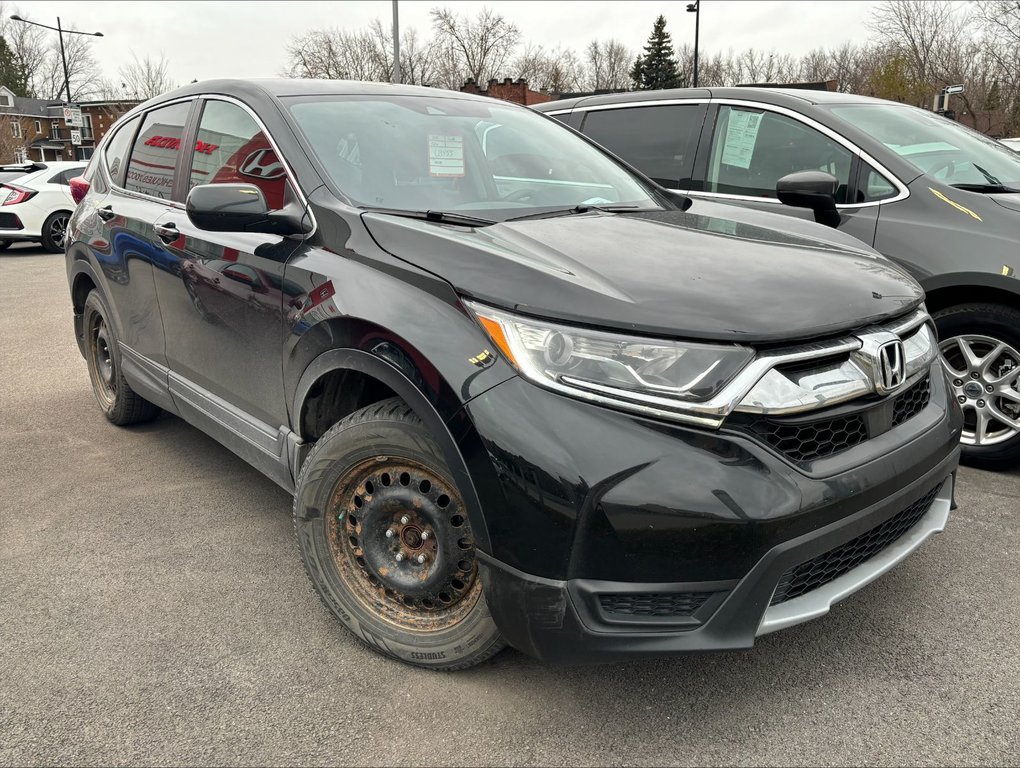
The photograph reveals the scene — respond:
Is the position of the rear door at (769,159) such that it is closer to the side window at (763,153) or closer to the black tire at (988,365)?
the side window at (763,153)

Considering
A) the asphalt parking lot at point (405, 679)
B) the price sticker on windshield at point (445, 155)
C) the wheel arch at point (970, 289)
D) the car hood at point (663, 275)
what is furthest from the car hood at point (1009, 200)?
the price sticker on windshield at point (445, 155)

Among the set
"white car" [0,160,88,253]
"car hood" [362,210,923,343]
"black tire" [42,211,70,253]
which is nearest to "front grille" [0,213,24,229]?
"white car" [0,160,88,253]

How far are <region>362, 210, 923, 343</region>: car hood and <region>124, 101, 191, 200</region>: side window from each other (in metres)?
1.61

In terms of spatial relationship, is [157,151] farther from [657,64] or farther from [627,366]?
[657,64]

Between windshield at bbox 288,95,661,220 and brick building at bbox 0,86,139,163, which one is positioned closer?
windshield at bbox 288,95,661,220

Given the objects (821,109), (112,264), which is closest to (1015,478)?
(821,109)

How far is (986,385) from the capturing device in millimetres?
3744

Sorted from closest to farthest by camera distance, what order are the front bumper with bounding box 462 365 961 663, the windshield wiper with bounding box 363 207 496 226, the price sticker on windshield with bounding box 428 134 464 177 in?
the front bumper with bounding box 462 365 961 663 → the windshield wiper with bounding box 363 207 496 226 → the price sticker on windshield with bounding box 428 134 464 177

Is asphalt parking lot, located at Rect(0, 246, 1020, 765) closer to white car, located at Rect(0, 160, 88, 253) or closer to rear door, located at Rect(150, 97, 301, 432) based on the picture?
rear door, located at Rect(150, 97, 301, 432)

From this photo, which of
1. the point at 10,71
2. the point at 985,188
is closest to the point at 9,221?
the point at 985,188

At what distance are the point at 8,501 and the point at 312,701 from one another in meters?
2.21

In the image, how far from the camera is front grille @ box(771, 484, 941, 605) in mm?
2018

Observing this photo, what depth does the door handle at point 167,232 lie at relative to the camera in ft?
10.9

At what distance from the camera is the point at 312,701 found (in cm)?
227
